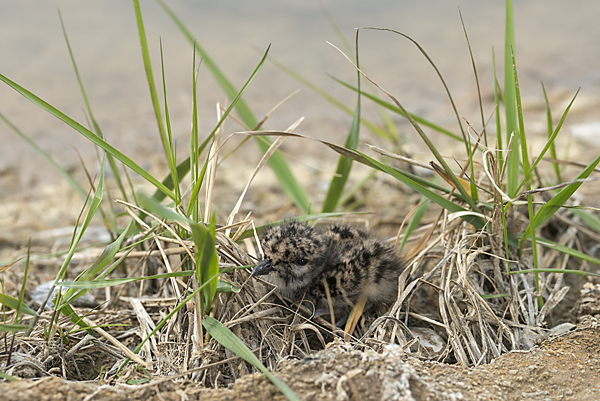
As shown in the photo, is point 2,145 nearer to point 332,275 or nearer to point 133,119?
point 133,119

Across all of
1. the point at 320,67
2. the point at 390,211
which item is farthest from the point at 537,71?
the point at 390,211

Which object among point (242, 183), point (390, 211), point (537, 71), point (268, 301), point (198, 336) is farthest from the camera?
point (537, 71)

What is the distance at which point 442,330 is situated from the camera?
2318 millimetres

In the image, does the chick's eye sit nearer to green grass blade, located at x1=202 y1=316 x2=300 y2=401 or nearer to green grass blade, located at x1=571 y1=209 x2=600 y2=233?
green grass blade, located at x1=202 y1=316 x2=300 y2=401

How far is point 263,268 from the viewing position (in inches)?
86.8

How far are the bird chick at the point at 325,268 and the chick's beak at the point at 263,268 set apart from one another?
2cm

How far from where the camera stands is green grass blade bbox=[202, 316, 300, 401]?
1537 mm

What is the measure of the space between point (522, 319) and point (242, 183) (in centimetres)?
Result: 334

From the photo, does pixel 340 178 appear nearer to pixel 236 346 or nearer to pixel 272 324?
pixel 272 324

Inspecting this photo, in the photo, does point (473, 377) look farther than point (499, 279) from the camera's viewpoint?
No

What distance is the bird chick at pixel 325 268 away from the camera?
236 centimetres

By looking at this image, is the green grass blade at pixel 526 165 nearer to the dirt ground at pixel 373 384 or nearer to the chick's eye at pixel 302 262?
the dirt ground at pixel 373 384

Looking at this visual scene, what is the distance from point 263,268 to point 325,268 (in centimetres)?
40

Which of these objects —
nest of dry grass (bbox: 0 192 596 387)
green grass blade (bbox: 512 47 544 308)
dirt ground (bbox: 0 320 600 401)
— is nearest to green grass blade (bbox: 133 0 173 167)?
nest of dry grass (bbox: 0 192 596 387)
